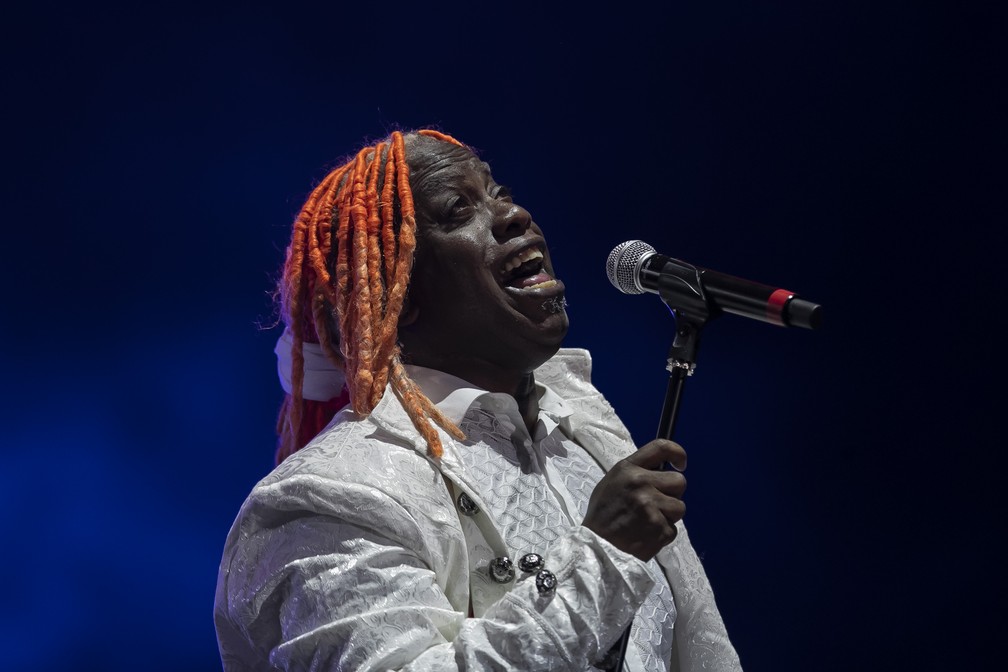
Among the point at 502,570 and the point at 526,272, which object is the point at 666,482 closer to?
the point at 502,570

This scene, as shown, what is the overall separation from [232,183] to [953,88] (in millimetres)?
2026

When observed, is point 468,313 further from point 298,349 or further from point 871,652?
point 871,652

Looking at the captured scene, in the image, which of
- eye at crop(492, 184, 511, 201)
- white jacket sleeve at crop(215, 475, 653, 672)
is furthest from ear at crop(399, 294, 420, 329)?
white jacket sleeve at crop(215, 475, 653, 672)

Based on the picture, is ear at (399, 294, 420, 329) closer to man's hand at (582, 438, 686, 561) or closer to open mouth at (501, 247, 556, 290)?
open mouth at (501, 247, 556, 290)

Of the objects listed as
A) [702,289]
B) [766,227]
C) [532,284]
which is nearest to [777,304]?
[702,289]

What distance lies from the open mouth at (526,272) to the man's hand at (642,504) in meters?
0.55

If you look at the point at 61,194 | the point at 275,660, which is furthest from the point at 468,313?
the point at 61,194

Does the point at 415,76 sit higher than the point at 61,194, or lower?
higher

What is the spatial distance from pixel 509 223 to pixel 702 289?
1.91 feet

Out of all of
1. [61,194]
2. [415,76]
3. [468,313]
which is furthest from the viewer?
[415,76]

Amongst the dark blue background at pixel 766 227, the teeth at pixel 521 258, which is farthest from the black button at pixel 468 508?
the dark blue background at pixel 766 227

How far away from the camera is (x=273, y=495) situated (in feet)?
5.91

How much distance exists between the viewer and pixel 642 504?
1683 mm

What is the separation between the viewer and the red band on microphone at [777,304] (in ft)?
5.42
